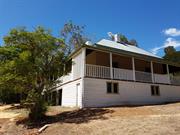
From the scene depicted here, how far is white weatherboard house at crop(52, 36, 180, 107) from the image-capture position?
52.1ft

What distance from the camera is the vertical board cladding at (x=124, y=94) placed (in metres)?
15.7

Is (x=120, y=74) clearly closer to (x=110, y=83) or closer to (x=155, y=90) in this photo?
(x=110, y=83)

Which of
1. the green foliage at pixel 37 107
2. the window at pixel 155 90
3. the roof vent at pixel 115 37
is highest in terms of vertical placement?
the roof vent at pixel 115 37

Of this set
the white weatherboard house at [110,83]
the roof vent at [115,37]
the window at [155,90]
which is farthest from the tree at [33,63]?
the roof vent at [115,37]

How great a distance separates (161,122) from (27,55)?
881 cm

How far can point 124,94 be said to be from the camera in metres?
17.5

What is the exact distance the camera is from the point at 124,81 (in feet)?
58.1

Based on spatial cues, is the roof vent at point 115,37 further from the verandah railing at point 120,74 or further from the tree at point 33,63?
the tree at point 33,63

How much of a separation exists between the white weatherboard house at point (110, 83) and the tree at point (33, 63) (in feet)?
9.62

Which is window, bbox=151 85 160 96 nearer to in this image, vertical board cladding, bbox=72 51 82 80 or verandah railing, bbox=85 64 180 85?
verandah railing, bbox=85 64 180 85

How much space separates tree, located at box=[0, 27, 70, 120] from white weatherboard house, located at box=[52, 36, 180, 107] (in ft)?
9.62

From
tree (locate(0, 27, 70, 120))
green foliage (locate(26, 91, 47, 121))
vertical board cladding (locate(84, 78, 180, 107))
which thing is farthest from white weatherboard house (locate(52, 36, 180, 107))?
green foliage (locate(26, 91, 47, 121))

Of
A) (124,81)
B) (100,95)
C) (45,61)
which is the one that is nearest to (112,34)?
(124,81)

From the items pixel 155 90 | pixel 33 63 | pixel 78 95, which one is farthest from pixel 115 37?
pixel 33 63
